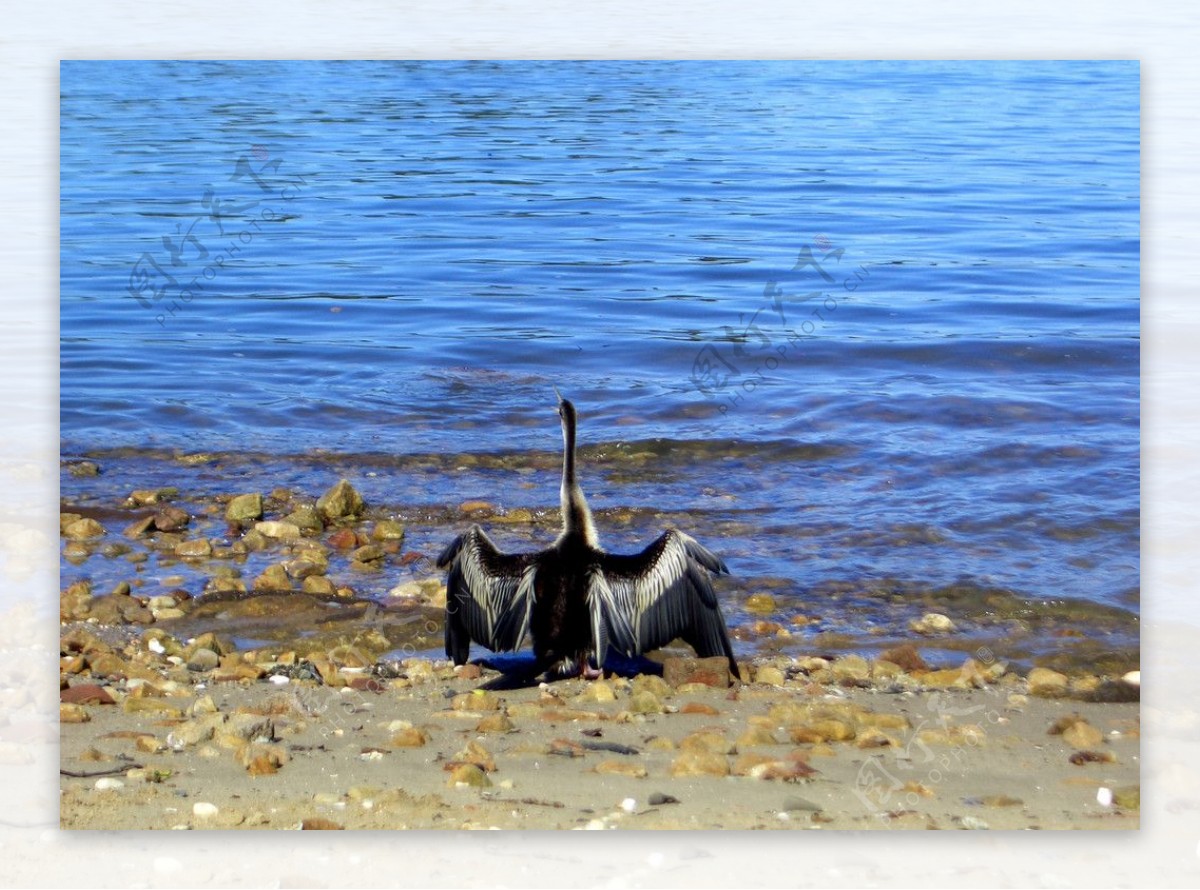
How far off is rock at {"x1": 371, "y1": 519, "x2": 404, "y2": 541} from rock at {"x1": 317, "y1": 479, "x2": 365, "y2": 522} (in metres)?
0.09

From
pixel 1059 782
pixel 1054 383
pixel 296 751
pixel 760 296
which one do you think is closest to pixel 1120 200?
pixel 1054 383

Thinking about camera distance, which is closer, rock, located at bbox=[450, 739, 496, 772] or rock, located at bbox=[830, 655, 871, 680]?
rock, located at bbox=[450, 739, 496, 772]

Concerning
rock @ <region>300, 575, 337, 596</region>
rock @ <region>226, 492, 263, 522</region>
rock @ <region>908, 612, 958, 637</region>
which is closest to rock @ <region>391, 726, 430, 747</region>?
rock @ <region>300, 575, 337, 596</region>

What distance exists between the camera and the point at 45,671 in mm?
5012

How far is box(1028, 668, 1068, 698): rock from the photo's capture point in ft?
16.4

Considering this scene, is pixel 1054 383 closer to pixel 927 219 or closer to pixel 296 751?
pixel 927 219

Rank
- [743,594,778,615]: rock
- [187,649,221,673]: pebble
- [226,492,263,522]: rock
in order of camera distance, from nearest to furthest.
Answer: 1. [187,649,221,673]: pebble
2. [743,594,778,615]: rock
3. [226,492,263,522]: rock

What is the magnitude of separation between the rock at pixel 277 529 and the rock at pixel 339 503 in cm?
12

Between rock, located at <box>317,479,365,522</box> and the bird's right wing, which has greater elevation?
rock, located at <box>317,479,365,522</box>

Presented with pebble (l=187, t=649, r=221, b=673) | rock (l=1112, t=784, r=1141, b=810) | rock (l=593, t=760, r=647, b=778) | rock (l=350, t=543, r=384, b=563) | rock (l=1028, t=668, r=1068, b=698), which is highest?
rock (l=350, t=543, r=384, b=563)

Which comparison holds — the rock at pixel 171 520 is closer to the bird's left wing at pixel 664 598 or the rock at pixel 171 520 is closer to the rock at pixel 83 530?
the rock at pixel 83 530

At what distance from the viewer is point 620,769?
15.3 feet

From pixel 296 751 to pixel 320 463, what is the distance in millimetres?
1290

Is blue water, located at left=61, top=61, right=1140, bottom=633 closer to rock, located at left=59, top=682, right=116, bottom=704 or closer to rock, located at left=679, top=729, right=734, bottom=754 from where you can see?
rock, located at left=59, top=682, right=116, bottom=704
